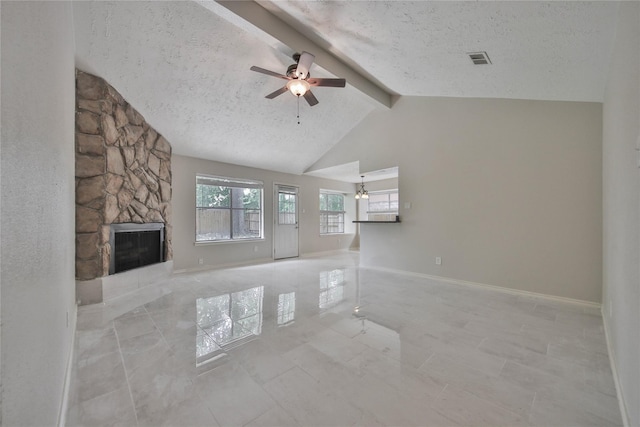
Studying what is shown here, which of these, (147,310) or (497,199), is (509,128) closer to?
(497,199)

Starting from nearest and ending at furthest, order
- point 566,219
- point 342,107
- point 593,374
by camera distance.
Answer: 1. point 593,374
2. point 566,219
3. point 342,107

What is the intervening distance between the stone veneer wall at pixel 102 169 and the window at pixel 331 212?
5311 millimetres

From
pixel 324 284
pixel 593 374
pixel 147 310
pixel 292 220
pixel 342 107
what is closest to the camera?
pixel 593 374

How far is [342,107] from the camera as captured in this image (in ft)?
17.1

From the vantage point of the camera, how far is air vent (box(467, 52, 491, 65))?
260 centimetres

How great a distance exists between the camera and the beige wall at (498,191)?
3338mm

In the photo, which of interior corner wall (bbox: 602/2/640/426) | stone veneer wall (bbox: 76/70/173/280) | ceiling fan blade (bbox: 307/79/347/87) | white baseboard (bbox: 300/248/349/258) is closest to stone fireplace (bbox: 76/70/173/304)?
stone veneer wall (bbox: 76/70/173/280)

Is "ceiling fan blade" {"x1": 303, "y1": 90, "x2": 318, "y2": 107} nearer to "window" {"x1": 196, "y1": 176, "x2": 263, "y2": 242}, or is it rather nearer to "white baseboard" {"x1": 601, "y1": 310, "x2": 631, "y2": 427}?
"window" {"x1": 196, "y1": 176, "x2": 263, "y2": 242}

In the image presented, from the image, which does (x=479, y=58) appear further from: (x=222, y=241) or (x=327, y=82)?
(x=222, y=241)

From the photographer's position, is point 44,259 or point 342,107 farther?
point 342,107

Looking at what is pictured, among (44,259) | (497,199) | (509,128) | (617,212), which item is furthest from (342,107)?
(44,259)

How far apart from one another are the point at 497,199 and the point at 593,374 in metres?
2.61

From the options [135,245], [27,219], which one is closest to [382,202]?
[135,245]

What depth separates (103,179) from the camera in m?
3.35
